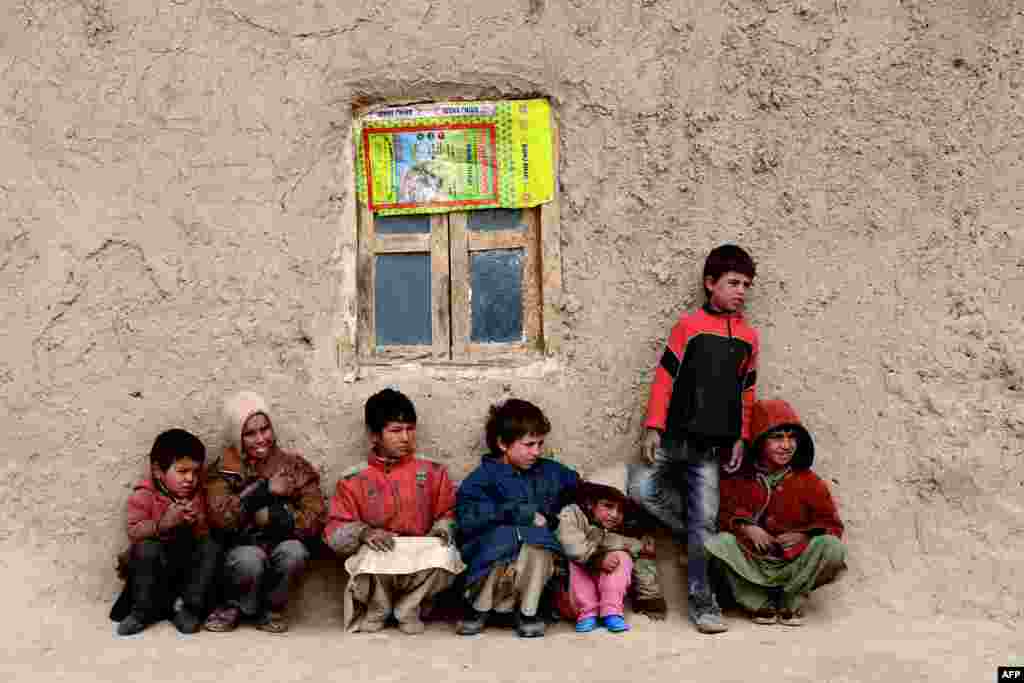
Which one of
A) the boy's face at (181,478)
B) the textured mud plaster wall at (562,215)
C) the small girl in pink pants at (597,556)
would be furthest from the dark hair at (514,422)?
the boy's face at (181,478)

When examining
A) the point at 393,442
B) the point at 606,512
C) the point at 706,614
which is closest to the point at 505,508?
the point at 606,512

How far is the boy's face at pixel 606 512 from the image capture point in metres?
3.89

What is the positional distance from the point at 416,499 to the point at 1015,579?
209cm

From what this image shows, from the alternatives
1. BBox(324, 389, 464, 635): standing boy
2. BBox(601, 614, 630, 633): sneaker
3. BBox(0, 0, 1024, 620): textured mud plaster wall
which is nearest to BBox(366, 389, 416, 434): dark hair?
BBox(324, 389, 464, 635): standing boy

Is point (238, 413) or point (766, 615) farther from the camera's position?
point (238, 413)

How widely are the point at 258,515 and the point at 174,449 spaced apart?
1.20 ft

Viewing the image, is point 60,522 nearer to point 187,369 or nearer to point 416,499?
point 187,369

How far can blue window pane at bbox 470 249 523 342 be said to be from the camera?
4.36 m

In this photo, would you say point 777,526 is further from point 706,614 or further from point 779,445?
point 706,614

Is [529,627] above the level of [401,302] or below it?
below

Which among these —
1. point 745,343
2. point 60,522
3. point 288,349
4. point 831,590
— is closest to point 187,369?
point 288,349

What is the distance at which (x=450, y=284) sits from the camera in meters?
4.36

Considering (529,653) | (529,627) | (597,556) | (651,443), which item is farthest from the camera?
(651,443)

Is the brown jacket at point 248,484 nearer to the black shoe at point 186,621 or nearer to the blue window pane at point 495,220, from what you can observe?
the black shoe at point 186,621
